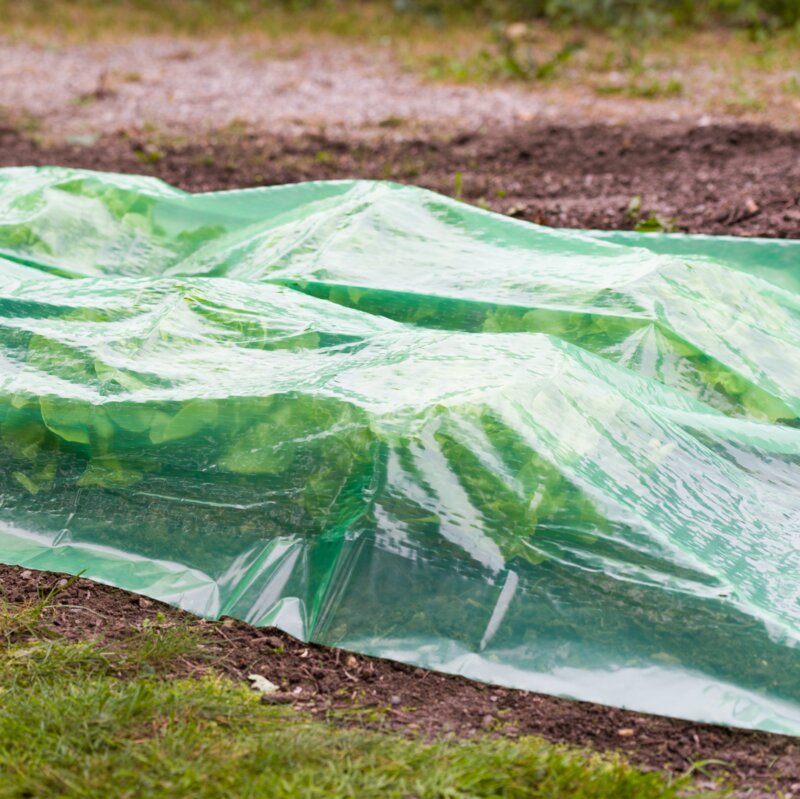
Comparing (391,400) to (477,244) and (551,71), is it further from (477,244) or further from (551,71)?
(551,71)

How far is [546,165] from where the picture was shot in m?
5.12

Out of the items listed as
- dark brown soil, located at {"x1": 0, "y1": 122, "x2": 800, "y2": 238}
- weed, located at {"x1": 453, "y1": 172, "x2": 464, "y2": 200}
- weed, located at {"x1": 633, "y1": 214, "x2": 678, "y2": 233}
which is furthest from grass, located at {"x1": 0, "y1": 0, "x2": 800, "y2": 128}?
weed, located at {"x1": 633, "y1": 214, "x2": 678, "y2": 233}

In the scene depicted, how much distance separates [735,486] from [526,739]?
779 millimetres

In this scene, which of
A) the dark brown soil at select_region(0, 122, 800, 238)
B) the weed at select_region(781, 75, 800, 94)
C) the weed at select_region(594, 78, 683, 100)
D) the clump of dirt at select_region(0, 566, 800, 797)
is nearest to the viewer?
the clump of dirt at select_region(0, 566, 800, 797)

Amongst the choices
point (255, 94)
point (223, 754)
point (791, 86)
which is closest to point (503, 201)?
point (791, 86)

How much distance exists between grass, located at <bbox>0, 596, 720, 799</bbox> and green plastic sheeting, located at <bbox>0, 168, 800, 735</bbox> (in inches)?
10.3

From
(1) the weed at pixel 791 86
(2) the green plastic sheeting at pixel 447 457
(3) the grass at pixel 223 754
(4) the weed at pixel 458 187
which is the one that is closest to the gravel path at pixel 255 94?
(1) the weed at pixel 791 86

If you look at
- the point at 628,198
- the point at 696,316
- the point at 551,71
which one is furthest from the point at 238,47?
the point at 696,316

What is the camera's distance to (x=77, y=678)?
1.94 m

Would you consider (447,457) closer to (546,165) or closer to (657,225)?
(657,225)

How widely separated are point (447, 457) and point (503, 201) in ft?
8.68

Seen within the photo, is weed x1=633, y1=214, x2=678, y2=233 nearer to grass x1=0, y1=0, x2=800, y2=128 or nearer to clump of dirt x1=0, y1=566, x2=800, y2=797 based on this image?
grass x1=0, y1=0, x2=800, y2=128

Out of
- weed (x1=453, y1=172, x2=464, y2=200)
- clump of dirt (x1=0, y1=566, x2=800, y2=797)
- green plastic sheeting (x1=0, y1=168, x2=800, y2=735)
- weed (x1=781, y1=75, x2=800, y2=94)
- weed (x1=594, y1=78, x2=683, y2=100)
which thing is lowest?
clump of dirt (x1=0, y1=566, x2=800, y2=797)

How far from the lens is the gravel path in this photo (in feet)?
20.2
